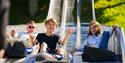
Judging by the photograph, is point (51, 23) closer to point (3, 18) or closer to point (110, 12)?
point (3, 18)

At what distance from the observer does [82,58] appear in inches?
203

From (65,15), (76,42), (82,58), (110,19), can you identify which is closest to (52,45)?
(82,58)

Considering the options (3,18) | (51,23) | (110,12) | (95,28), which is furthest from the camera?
(110,12)

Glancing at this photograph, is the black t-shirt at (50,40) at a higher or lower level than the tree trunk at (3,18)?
lower

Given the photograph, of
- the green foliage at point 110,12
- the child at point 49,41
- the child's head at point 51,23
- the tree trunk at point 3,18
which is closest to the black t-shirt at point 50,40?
the child at point 49,41

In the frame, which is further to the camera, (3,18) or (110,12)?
(110,12)

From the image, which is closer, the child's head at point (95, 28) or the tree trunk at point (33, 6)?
the child's head at point (95, 28)

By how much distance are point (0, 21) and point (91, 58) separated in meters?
4.51

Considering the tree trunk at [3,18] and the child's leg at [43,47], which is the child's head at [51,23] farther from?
the tree trunk at [3,18]

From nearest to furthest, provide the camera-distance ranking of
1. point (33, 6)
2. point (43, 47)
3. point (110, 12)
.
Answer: point (43, 47) < point (110, 12) < point (33, 6)

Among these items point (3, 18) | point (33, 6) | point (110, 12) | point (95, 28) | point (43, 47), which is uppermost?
point (33, 6)

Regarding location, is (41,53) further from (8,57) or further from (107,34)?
(107,34)

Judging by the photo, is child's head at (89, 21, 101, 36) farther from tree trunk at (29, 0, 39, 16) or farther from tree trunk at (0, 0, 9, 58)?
tree trunk at (29, 0, 39, 16)

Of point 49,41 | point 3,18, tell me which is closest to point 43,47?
point 49,41
